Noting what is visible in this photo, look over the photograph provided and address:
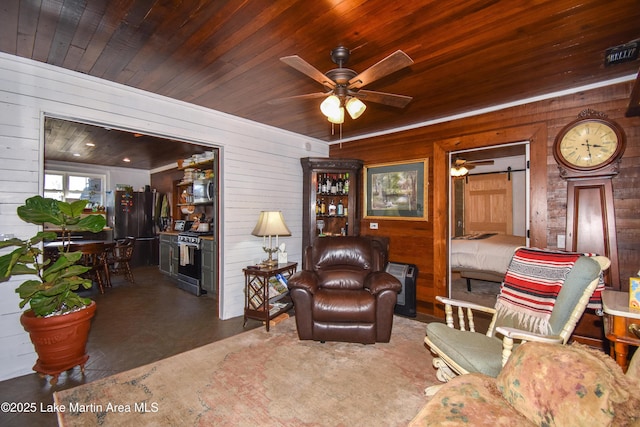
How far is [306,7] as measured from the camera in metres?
1.72

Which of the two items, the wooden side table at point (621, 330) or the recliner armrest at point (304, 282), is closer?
the wooden side table at point (621, 330)

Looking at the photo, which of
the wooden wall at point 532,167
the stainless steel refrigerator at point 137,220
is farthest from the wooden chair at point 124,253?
the wooden wall at point 532,167

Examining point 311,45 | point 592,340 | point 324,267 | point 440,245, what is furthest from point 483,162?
point 311,45

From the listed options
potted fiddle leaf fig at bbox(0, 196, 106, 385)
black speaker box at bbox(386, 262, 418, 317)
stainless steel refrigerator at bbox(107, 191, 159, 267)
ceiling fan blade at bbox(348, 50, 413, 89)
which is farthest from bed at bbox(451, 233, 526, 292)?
stainless steel refrigerator at bbox(107, 191, 159, 267)

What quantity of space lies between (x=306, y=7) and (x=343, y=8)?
0.22 meters

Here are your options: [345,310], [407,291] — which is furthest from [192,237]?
[407,291]

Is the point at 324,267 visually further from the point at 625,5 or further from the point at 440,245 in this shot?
the point at 625,5

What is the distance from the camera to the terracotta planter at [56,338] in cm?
217

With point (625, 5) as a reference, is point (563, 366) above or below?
below

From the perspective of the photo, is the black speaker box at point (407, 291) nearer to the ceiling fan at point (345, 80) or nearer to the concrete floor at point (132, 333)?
the concrete floor at point (132, 333)

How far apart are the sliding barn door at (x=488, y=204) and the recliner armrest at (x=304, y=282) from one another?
5.75m

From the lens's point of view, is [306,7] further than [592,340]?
No

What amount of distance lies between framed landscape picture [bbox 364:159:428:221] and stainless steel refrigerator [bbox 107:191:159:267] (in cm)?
589

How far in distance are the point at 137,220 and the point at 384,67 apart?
24.8 ft
